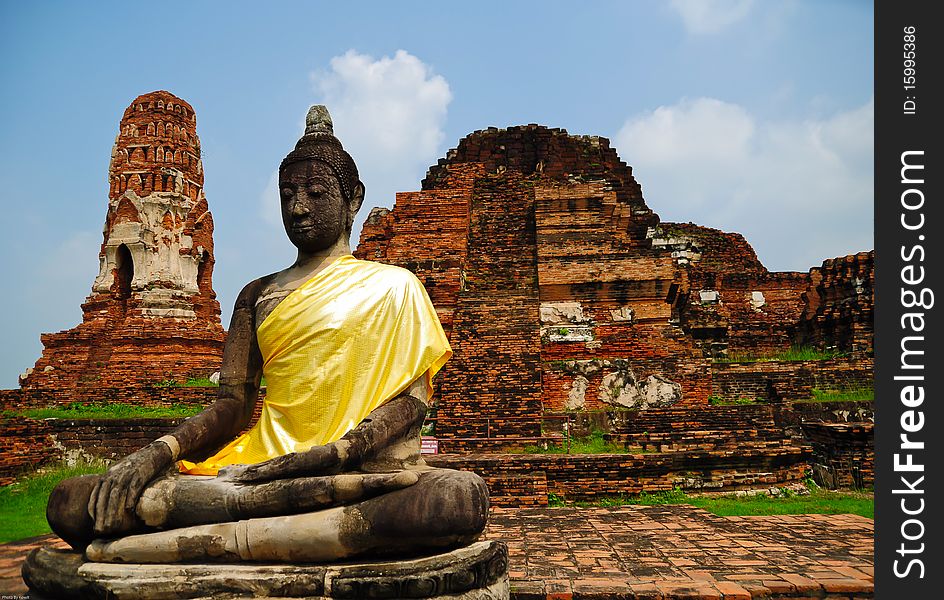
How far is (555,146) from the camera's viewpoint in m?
23.1

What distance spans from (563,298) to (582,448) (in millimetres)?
4071

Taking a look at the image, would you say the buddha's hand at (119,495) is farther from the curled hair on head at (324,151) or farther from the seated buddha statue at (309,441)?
the curled hair on head at (324,151)

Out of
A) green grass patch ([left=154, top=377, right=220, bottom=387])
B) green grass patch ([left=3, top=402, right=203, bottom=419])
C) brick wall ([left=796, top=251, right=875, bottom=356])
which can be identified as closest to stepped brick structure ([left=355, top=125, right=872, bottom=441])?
brick wall ([left=796, top=251, right=875, bottom=356])

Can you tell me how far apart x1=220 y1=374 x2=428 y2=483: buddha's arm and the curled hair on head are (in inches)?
47.6

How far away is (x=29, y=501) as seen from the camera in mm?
7746

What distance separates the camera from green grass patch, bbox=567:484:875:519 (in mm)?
6730

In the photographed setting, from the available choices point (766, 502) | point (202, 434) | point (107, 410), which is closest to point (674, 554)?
point (766, 502)

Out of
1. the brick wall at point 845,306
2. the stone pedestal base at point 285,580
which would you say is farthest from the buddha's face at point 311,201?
the brick wall at point 845,306

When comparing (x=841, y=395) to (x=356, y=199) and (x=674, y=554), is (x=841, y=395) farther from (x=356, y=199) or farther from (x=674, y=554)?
(x=356, y=199)

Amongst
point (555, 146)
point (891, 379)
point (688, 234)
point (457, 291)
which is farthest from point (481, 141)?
point (891, 379)

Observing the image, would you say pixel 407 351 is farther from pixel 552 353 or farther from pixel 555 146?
pixel 555 146

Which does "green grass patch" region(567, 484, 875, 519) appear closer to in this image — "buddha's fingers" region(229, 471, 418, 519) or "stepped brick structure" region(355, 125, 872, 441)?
"stepped brick structure" region(355, 125, 872, 441)

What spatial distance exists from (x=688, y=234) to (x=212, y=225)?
18220 millimetres

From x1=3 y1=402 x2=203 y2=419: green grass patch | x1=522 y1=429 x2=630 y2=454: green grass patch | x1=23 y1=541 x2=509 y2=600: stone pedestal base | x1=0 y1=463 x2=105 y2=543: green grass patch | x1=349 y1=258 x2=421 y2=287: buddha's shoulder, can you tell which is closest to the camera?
x1=23 y1=541 x2=509 y2=600: stone pedestal base
